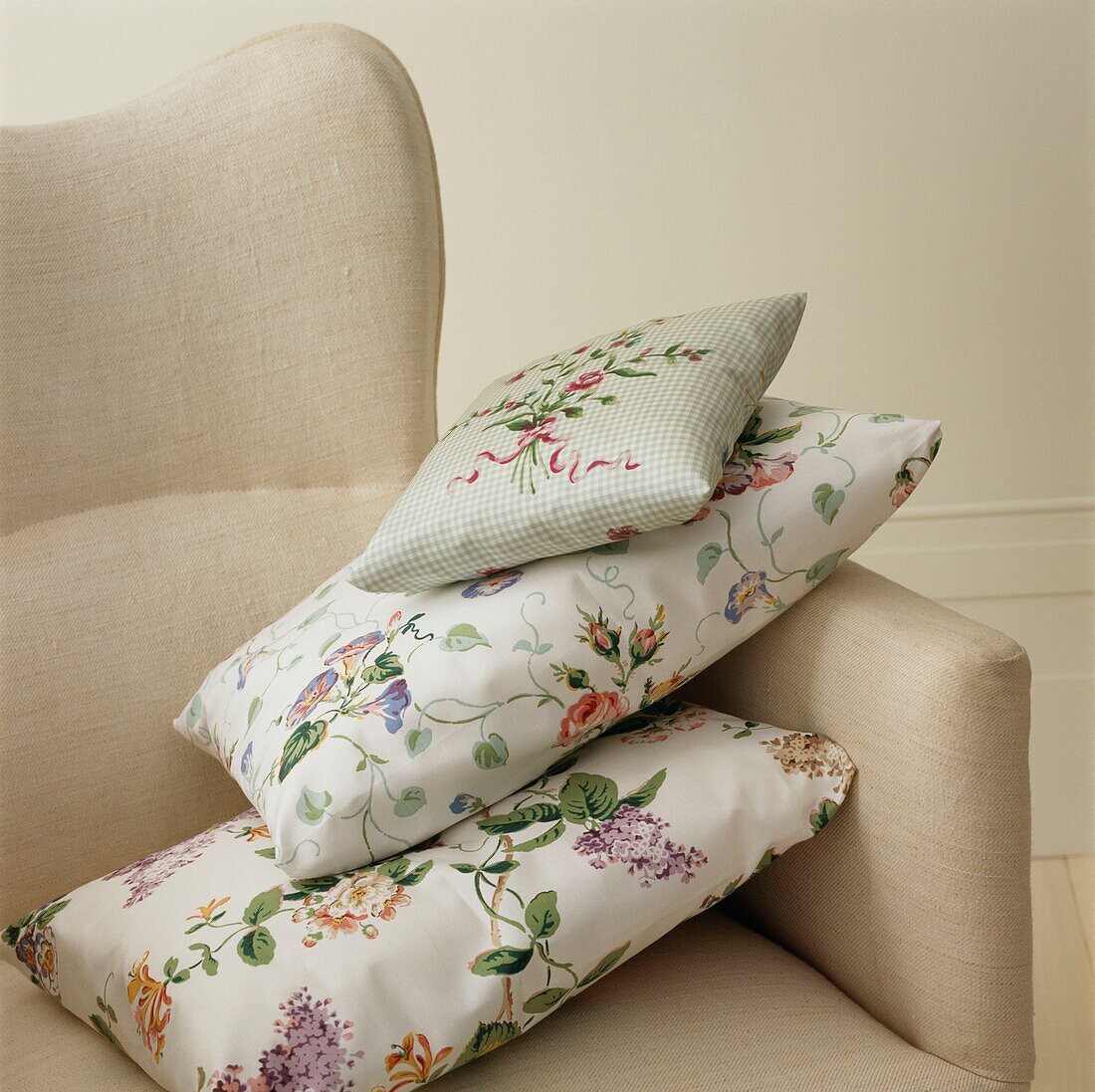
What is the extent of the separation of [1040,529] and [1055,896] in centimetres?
50

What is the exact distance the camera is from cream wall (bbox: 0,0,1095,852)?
145cm

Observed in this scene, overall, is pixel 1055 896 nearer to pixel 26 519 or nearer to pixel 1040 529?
pixel 1040 529

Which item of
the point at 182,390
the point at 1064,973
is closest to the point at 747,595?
the point at 182,390

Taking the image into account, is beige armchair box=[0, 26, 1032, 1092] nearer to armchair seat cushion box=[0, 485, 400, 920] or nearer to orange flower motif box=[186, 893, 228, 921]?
armchair seat cushion box=[0, 485, 400, 920]

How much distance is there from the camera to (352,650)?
0.71m

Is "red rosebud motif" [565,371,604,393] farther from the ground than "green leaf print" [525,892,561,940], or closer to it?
farther from the ground

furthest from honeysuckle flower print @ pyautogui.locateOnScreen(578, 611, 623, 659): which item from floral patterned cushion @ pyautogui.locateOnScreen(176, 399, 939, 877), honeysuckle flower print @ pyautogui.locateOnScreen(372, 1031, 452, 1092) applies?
→ honeysuckle flower print @ pyautogui.locateOnScreen(372, 1031, 452, 1092)

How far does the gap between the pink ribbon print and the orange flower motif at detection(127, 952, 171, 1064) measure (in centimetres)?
32

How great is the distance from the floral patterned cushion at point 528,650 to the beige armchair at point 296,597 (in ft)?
0.24

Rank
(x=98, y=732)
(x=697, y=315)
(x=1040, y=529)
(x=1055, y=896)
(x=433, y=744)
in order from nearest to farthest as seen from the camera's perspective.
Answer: (x=433, y=744) < (x=697, y=315) < (x=98, y=732) < (x=1055, y=896) < (x=1040, y=529)

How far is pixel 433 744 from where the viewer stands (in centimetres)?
63

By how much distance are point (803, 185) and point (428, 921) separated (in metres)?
1.22

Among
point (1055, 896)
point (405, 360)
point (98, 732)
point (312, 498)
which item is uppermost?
point (405, 360)

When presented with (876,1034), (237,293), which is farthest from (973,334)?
(876,1034)
